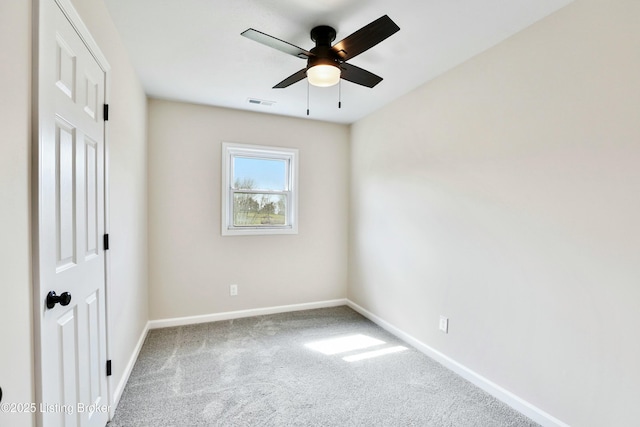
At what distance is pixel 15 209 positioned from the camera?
95 centimetres

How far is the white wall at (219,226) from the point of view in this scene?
331cm

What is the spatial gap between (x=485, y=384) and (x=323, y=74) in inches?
99.7

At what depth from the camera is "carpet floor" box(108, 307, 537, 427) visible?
1920mm

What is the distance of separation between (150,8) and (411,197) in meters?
2.55

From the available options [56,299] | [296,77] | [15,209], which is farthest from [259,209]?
[15,209]

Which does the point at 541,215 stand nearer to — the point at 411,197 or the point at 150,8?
the point at 411,197

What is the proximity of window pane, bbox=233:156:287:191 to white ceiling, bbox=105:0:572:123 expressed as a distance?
0.91m

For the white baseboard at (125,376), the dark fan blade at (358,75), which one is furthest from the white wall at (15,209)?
the dark fan blade at (358,75)

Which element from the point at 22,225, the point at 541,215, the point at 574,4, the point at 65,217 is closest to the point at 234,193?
the point at 65,217

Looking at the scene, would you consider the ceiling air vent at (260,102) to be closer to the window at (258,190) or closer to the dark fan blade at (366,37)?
the window at (258,190)

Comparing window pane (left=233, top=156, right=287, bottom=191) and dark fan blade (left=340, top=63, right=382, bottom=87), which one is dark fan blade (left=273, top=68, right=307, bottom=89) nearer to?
dark fan blade (left=340, top=63, right=382, bottom=87)

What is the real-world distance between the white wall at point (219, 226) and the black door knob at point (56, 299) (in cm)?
222

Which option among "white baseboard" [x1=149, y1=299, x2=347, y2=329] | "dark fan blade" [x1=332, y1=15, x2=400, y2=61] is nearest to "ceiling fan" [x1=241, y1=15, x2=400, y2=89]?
"dark fan blade" [x1=332, y1=15, x2=400, y2=61]

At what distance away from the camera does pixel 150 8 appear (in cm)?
182
